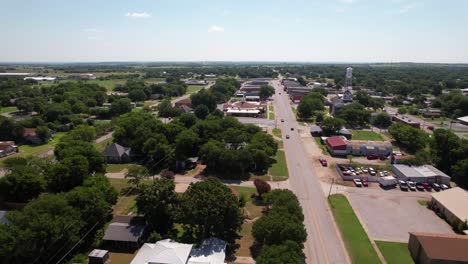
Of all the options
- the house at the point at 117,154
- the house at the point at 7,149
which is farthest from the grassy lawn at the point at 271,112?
the house at the point at 7,149

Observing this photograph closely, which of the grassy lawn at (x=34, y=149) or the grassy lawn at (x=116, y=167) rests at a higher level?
the grassy lawn at (x=34, y=149)

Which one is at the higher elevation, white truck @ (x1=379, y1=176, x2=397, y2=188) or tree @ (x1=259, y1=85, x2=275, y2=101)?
tree @ (x1=259, y1=85, x2=275, y2=101)

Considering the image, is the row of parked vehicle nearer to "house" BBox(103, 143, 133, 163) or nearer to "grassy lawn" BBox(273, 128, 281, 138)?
"grassy lawn" BBox(273, 128, 281, 138)

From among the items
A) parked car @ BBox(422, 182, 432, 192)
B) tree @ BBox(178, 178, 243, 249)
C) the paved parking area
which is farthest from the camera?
parked car @ BBox(422, 182, 432, 192)

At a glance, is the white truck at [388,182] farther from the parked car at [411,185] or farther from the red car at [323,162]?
the red car at [323,162]

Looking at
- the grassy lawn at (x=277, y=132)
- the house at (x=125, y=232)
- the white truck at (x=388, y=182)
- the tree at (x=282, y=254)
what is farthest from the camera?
the grassy lawn at (x=277, y=132)

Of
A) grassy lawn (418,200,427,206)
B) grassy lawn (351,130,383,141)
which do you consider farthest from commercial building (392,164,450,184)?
grassy lawn (351,130,383,141)
